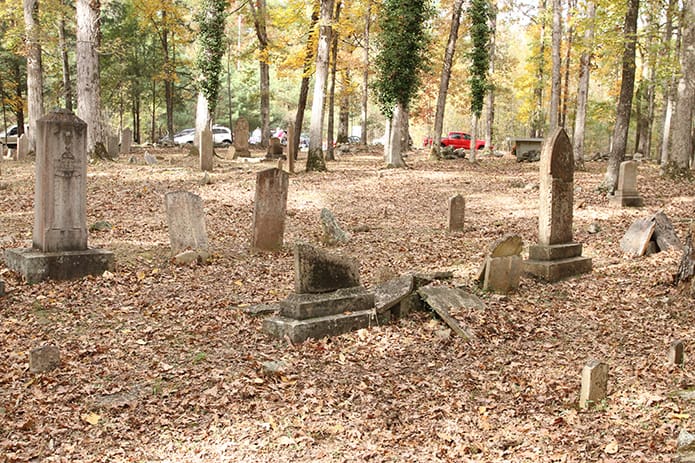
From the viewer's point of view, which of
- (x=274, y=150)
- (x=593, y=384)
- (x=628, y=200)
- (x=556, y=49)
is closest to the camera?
(x=593, y=384)

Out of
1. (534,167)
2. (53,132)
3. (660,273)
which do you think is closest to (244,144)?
(534,167)

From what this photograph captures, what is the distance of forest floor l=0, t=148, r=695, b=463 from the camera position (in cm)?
496

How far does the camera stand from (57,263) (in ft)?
27.9

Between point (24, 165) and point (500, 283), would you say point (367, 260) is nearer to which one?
point (500, 283)

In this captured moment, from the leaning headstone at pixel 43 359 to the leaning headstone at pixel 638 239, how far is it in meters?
8.41

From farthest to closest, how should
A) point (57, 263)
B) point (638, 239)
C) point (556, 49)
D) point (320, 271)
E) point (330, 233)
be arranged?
point (556, 49), point (330, 233), point (638, 239), point (57, 263), point (320, 271)

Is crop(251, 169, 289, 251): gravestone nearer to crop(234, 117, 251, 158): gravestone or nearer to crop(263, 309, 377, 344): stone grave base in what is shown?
crop(263, 309, 377, 344): stone grave base

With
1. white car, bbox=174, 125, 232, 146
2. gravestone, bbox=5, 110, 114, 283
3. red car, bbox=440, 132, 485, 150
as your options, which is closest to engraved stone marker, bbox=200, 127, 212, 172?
gravestone, bbox=5, 110, 114, 283

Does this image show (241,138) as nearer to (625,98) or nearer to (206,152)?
(206,152)

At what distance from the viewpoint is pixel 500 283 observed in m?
8.61

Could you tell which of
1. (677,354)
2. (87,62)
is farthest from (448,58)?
(677,354)

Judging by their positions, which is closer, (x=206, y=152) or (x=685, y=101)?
(x=685, y=101)

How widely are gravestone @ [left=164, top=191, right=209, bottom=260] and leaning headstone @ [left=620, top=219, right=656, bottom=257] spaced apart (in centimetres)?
673

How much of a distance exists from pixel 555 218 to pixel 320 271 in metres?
4.04
